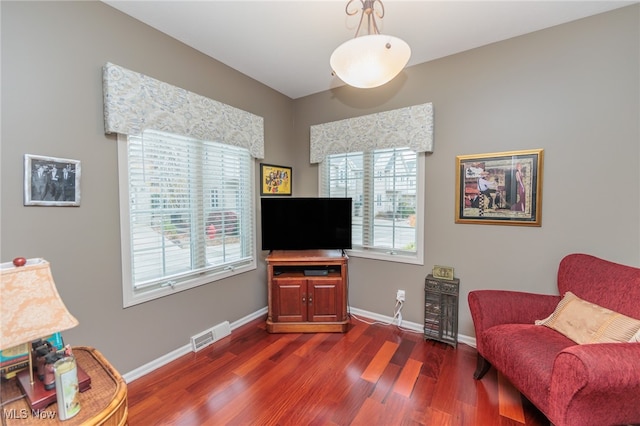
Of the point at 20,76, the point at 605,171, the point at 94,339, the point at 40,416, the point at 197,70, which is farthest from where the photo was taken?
the point at 197,70

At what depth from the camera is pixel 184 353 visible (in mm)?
2369

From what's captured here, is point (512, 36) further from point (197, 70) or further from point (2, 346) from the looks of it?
point (2, 346)

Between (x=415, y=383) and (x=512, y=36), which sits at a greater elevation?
(x=512, y=36)

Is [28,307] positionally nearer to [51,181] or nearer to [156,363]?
[51,181]

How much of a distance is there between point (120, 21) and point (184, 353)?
8.81 ft

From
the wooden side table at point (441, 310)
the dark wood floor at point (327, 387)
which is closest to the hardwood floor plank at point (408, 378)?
the dark wood floor at point (327, 387)

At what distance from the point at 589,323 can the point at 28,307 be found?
2.86 meters

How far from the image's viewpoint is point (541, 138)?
2.18 m

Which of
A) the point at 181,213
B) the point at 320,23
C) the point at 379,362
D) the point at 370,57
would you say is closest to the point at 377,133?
the point at 320,23

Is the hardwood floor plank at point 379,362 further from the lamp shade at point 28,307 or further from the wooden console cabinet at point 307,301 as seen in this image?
the lamp shade at point 28,307

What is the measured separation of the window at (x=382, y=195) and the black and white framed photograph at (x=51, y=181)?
7.60 ft

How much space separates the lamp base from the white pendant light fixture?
202 cm

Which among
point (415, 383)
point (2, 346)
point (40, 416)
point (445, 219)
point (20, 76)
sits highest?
point (20, 76)

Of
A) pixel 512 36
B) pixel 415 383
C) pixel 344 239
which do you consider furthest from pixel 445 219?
pixel 512 36
